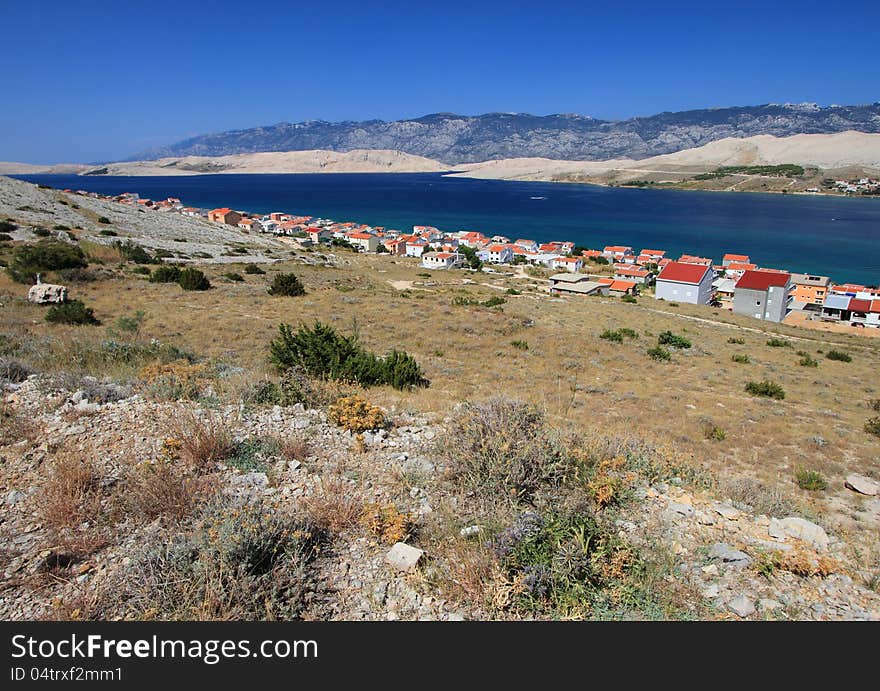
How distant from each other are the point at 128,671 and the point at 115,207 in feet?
217

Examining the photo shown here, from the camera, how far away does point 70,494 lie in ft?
13.7

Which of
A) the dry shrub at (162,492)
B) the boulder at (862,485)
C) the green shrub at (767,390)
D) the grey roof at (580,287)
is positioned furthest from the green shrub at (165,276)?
the grey roof at (580,287)

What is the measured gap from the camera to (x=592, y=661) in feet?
8.89

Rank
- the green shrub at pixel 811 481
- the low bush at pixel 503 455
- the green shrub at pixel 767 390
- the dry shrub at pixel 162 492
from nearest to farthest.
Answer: the dry shrub at pixel 162 492 → the low bush at pixel 503 455 → the green shrub at pixel 811 481 → the green shrub at pixel 767 390

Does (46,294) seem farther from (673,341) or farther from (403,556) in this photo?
(673,341)

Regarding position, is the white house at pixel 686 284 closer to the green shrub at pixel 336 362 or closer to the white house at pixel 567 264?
the white house at pixel 567 264

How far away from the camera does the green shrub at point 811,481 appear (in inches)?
360

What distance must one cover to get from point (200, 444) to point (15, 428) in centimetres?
228

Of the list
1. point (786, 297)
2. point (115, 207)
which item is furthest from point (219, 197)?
point (786, 297)

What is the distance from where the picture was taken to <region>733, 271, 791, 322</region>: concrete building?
1766 inches

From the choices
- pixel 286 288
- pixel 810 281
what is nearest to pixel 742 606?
pixel 286 288

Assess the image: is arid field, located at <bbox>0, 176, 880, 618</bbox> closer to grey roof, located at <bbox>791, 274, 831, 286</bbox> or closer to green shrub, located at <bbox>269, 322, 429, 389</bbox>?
green shrub, located at <bbox>269, 322, 429, 389</bbox>

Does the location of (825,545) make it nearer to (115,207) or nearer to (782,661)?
(782,661)

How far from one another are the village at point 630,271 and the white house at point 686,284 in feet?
0.30
